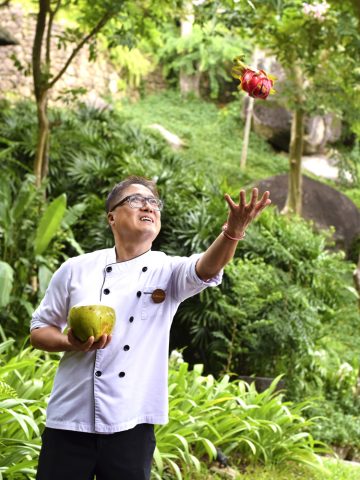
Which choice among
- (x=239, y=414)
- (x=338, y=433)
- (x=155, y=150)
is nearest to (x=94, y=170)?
(x=155, y=150)

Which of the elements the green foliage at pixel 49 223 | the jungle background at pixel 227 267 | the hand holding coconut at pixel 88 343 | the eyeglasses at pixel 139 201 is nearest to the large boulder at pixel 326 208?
the jungle background at pixel 227 267

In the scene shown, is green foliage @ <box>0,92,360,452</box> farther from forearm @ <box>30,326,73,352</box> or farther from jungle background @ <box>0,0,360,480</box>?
forearm @ <box>30,326,73,352</box>

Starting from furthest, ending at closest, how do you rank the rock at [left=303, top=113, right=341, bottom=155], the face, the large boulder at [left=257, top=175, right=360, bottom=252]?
1. the rock at [left=303, top=113, right=341, bottom=155]
2. the large boulder at [left=257, top=175, right=360, bottom=252]
3. the face

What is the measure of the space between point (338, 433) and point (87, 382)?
516cm

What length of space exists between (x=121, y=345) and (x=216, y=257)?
1.44 feet

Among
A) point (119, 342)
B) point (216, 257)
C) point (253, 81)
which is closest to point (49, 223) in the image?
point (119, 342)

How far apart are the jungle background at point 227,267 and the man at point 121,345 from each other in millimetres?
819

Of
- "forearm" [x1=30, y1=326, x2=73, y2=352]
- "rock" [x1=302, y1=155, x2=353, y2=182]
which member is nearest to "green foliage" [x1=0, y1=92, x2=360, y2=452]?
"forearm" [x1=30, y1=326, x2=73, y2=352]

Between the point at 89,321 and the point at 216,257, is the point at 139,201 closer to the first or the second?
the point at 216,257

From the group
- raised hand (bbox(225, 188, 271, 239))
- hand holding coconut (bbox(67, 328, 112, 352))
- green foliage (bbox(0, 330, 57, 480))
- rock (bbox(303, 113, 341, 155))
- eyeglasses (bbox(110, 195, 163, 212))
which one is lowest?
rock (bbox(303, 113, 341, 155))

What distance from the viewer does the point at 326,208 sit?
16.4 metres

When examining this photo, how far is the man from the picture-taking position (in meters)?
2.58

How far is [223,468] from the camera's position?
4.86 metres

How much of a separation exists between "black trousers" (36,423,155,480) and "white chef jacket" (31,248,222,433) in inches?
1.8
